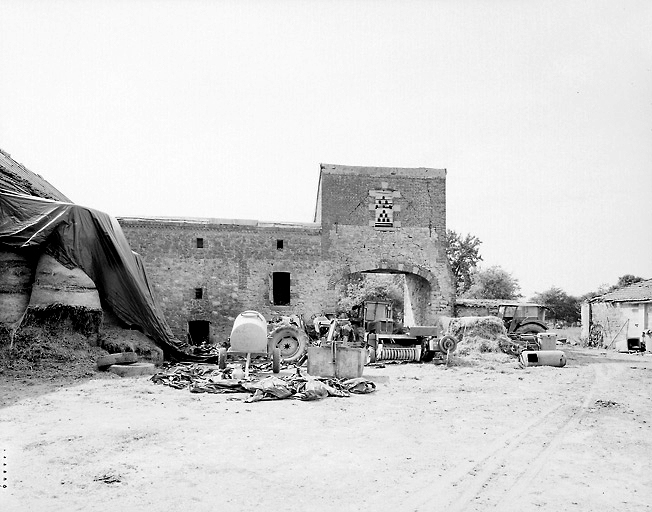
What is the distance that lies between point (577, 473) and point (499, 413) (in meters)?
3.06

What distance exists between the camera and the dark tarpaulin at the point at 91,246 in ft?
39.1

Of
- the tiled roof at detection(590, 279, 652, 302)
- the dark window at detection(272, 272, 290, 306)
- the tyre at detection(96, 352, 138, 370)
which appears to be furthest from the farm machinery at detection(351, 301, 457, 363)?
the tiled roof at detection(590, 279, 652, 302)

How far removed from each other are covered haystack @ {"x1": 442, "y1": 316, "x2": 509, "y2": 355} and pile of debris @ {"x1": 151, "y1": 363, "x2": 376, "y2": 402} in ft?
26.6

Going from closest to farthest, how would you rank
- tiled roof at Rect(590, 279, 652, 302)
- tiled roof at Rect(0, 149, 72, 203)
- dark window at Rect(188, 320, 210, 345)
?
tiled roof at Rect(0, 149, 72, 203) → dark window at Rect(188, 320, 210, 345) → tiled roof at Rect(590, 279, 652, 302)

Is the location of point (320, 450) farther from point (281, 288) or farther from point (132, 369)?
point (281, 288)

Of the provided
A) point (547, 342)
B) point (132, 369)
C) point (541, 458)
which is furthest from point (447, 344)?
point (541, 458)

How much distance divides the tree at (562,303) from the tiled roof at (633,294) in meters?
19.4

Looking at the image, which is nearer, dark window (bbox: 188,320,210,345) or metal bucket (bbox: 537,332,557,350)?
metal bucket (bbox: 537,332,557,350)

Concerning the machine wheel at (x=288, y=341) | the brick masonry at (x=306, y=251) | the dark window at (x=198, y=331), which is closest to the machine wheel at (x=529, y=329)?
the brick masonry at (x=306, y=251)

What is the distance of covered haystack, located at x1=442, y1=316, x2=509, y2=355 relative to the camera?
1767 cm

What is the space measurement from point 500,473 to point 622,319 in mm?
23763

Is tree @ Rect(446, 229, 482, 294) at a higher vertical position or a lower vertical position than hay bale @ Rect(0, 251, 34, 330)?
higher

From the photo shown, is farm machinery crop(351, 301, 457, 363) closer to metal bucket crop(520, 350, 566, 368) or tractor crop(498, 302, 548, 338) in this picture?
metal bucket crop(520, 350, 566, 368)

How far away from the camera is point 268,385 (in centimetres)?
918
